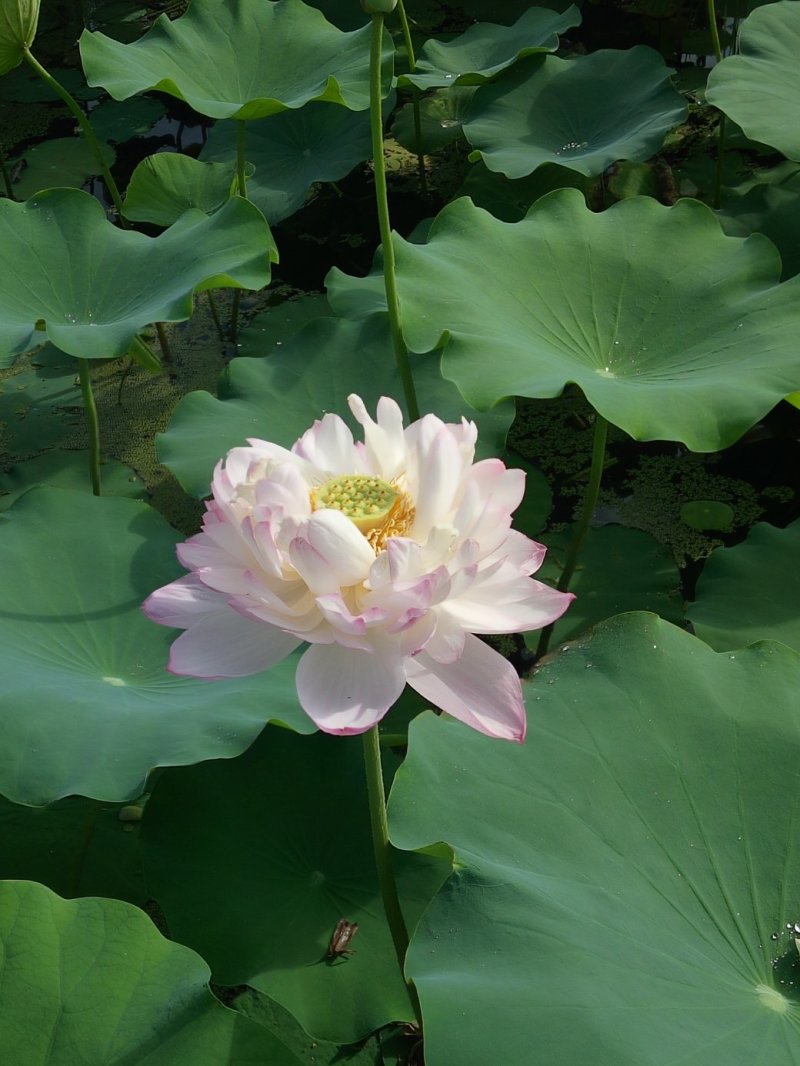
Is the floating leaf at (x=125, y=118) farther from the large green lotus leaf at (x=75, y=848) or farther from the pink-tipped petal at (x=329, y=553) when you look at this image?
the pink-tipped petal at (x=329, y=553)

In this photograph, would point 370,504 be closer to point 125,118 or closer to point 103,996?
point 103,996

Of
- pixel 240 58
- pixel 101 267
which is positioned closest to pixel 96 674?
pixel 101 267

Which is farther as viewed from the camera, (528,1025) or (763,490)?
(763,490)

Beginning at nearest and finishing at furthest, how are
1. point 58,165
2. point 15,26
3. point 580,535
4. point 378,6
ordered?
point 378,6 < point 580,535 < point 15,26 < point 58,165

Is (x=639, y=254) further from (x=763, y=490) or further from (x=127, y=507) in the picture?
(x=127, y=507)

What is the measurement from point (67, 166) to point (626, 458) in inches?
85.5

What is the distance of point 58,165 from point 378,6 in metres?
2.50

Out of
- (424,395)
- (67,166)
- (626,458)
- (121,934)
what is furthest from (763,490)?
(67,166)

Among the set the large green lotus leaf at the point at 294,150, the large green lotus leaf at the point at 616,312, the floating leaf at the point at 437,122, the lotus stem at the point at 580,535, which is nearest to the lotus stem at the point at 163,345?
the large green lotus leaf at the point at 294,150

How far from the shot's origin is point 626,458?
2404mm

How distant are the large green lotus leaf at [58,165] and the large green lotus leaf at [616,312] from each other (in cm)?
196

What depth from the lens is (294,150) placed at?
3.01 meters

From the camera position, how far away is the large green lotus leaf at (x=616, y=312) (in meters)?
1.57

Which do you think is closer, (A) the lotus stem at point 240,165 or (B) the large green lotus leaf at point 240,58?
(B) the large green lotus leaf at point 240,58
